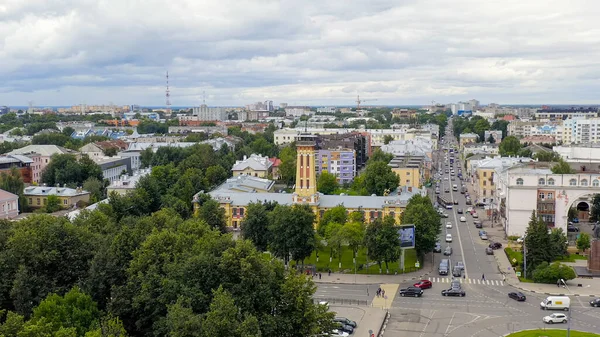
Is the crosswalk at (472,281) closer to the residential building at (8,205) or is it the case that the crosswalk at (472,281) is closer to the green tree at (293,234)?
the green tree at (293,234)

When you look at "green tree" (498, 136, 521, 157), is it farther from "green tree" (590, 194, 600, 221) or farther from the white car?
the white car

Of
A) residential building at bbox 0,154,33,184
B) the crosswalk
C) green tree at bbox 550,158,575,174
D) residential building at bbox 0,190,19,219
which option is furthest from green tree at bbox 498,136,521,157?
residential building at bbox 0,190,19,219

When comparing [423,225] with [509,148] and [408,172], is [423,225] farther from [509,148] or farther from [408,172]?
[509,148]

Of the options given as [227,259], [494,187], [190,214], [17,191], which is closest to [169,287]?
[227,259]

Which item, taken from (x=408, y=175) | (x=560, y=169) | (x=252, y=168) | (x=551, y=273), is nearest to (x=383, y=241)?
(x=551, y=273)

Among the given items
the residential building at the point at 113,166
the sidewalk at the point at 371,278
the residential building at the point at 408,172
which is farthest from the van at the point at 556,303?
the residential building at the point at 113,166

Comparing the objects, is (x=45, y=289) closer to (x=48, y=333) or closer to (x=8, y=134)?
(x=48, y=333)
